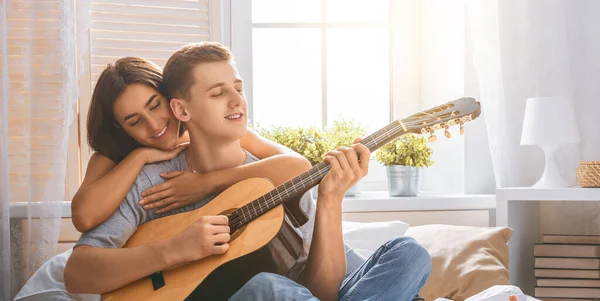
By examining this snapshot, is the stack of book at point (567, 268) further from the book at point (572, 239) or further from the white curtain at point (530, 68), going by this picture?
the white curtain at point (530, 68)

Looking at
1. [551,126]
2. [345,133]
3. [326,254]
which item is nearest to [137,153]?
[326,254]

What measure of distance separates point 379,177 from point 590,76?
1.01 m

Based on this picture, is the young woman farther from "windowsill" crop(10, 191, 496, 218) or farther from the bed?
"windowsill" crop(10, 191, 496, 218)

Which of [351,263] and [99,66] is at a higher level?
[99,66]

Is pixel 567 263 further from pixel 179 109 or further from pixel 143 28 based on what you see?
pixel 143 28

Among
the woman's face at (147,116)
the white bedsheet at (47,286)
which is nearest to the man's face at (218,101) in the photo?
the woman's face at (147,116)

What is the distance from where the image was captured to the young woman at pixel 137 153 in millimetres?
1610

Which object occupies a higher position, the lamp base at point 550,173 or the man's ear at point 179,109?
the man's ear at point 179,109

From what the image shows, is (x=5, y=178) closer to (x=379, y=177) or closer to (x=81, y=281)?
(x=81, y=281)

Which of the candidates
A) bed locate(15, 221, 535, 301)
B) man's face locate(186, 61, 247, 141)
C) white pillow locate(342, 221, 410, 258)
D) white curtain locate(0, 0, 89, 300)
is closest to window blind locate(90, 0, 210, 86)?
white curtain locate(0, 0, 89, 300)

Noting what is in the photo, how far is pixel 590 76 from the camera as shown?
108 inches

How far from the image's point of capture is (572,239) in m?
2.53

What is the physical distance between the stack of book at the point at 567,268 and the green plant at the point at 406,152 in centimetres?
59

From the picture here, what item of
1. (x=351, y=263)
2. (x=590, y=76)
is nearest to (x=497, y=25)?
(x=590, y=76)
